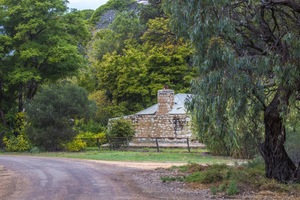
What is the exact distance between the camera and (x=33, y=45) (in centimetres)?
3525

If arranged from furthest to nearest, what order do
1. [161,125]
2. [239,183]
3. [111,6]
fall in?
[111,6] → [161,125] → [239,183]

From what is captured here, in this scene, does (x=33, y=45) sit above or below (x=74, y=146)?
above

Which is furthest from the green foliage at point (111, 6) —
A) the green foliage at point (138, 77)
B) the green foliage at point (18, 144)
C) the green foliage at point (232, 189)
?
the green foliage at point (232, 189)

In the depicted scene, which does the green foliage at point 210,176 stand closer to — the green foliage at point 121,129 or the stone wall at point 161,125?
the green foliage at point 121,129

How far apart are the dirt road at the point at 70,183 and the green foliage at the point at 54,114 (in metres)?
11.5

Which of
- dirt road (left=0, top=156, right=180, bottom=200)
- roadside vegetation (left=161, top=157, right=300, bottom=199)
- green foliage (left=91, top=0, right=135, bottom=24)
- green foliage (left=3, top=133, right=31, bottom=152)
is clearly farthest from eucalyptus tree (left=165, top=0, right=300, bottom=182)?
green foliage (left=91, top=0, right=135, bottom=24)

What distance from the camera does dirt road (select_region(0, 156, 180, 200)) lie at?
11820 millimetres

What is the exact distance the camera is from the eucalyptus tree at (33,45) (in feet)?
115

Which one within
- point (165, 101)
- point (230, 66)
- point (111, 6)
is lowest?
point (165, 101)

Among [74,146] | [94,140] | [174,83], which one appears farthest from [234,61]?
[174,83]

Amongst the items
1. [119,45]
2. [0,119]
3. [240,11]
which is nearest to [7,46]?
[0,119]

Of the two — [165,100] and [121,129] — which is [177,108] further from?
[121,129]

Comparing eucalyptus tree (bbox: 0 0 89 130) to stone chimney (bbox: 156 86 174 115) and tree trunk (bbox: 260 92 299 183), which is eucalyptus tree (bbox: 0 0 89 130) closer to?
stone chimney (bbox: 156 86 174 115)

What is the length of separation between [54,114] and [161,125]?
29.6 ft
